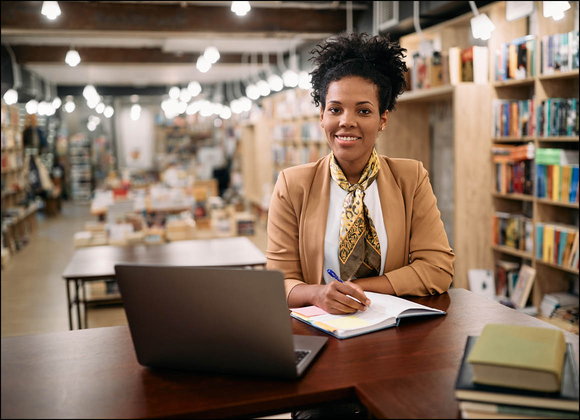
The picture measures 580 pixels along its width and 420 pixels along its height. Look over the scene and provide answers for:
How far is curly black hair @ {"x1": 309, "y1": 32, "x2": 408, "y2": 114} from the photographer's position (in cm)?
178

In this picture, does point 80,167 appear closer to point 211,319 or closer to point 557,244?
point 557,244

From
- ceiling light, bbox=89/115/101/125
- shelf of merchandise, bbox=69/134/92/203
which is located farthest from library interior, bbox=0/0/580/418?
ceiling light, bbox=89/115/101/125

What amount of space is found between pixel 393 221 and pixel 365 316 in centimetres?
42

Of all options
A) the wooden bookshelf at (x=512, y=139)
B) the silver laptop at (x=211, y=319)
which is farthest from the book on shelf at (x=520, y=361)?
the wooden bookshelf at (x=512, y=139)

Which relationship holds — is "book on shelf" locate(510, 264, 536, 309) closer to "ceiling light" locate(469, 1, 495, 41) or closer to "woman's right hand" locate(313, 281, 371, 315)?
"ceiling light" locate(469, 1, 495, 41)

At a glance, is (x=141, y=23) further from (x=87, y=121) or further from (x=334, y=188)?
(x=87, y=121)

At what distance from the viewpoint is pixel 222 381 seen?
1.18 m

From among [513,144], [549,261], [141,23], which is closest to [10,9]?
[141,23]

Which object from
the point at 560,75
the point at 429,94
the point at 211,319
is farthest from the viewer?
the point at 429,94

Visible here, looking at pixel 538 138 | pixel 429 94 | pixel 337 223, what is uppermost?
pixel 429 94

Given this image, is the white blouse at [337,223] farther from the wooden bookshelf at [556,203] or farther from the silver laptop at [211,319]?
the wooden bookshelf at [556,203]

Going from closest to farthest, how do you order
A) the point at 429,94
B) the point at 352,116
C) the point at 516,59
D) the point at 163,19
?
the point at 352,116 → the point at 516,59 → the point at 429,94 → the point at 163,19

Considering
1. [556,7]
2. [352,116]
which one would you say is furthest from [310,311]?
[556,7]

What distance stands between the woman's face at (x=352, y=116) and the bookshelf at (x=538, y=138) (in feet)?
8.79
